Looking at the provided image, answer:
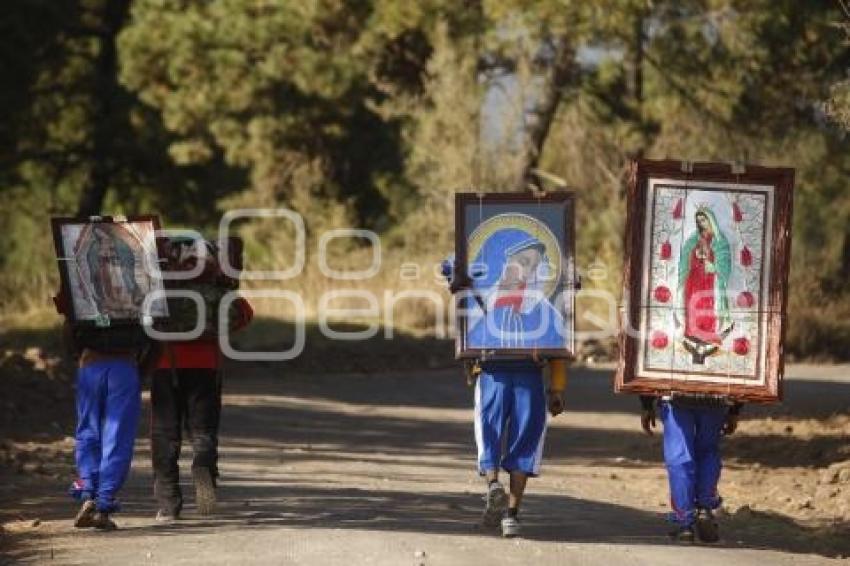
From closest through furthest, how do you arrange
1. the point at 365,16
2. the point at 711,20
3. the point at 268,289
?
the point at 711,20 → the point at 268,289 → the point at 365,16

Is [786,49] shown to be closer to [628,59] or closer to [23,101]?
[628,59]

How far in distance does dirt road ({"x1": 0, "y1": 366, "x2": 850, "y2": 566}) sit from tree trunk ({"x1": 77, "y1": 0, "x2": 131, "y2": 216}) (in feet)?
59.5

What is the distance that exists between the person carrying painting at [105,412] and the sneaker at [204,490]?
68 centimetres

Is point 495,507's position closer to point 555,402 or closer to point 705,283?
point 555,402

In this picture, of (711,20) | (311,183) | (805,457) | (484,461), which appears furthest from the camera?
(311,183)

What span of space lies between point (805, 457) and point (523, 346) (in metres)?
7.11

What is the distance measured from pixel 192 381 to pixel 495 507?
7.79 ft

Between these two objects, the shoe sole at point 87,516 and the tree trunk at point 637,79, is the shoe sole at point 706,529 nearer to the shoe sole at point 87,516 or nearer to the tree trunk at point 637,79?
the shoe sole at point 87,516

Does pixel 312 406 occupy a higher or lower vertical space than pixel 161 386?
lower

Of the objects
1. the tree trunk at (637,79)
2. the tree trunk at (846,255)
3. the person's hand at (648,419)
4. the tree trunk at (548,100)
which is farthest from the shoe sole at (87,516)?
the tree trunk at (846,255)

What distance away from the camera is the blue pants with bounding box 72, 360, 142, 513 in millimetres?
12016

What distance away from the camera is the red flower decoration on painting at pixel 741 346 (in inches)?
486

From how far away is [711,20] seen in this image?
33.1 m

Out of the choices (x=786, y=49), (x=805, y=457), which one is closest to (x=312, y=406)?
(x=805, y=457)
